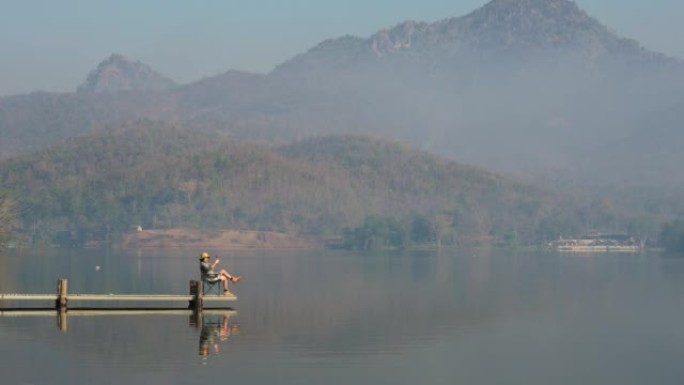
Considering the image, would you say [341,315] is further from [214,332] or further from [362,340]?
[214,332]

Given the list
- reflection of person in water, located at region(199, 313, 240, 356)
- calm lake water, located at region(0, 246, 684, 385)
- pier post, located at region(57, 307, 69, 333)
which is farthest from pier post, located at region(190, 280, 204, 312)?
pier post, located at region(57, 307, 69, 333)

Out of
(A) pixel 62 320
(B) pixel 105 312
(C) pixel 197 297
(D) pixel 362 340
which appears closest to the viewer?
(D) pixel 362 340

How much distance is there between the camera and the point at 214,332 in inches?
2019

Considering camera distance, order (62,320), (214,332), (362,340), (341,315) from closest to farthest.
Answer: (214,332) < (362,340) < (62,320) < (341,315)

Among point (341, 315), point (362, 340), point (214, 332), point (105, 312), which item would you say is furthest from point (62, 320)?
point (341, 315)

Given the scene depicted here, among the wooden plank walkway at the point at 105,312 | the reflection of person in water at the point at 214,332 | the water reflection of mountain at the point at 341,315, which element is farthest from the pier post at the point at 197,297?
the water reflection of mountain at the point at 341,315

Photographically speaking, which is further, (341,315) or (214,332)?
(341,315)

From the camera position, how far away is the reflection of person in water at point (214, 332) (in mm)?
46219

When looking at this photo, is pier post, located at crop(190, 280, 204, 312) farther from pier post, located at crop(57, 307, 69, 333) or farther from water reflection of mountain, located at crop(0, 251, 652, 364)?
pier post, located at crop(57, 307, 69, 333)

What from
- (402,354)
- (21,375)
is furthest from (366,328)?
(21,375)

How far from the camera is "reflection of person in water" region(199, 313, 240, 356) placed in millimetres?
46219

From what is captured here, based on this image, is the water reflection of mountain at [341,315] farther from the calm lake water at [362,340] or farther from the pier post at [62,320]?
the pier post at [62,320]

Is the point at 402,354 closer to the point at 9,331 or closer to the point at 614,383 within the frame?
the point at 614,383

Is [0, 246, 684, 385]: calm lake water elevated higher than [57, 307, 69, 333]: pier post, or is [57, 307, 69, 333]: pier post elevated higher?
[57, 307, 69, 333]: pier post
